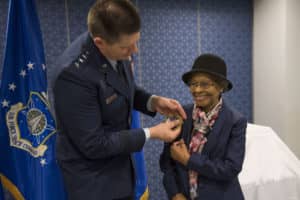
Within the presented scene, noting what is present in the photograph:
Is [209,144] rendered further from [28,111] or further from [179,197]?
[28,111]

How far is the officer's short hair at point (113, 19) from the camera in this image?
1042mm

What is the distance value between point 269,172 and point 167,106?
3.74 ft

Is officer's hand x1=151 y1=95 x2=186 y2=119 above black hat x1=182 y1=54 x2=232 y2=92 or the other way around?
the other way around

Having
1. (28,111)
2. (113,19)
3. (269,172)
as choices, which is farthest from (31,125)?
(269,172)

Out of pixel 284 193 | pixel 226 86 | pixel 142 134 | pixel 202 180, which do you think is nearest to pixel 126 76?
pixel 142 134

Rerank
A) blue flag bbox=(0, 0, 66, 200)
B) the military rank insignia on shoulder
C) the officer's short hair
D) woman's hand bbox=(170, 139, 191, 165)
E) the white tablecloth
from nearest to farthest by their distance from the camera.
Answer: the officer's short hair, the military rank insignia on shoulder, woman's hand bbox=(170, 139, 191, 165), blue flag bbox=(0, 0, 66, 200), the white tablecloth

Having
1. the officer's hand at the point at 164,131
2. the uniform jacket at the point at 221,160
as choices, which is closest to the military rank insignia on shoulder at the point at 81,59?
the officer's hand at the point at 164,131

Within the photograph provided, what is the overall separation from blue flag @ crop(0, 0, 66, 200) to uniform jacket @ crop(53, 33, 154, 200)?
497mm

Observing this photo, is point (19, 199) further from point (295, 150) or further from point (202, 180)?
point (295, 150)

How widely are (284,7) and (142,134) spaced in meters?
2.15

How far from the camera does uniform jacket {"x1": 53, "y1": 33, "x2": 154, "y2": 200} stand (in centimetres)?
113

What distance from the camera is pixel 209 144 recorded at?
140 cm

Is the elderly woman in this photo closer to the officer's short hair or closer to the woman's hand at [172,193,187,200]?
the woman's hand at [172,193,187,200]

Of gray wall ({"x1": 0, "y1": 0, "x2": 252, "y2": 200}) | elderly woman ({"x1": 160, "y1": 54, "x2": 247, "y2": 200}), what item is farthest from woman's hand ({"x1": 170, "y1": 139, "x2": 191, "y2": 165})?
gray wall ({"x1": 0, "y1": 0, "x2": 252, "y2": 200})
